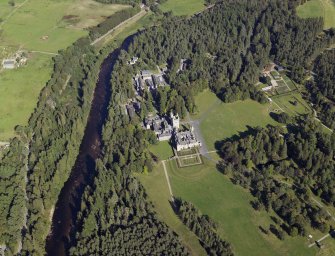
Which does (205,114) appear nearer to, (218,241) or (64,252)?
(218,241)

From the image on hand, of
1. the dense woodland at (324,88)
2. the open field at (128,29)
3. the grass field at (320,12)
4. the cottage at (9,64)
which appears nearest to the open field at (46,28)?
the open field at (128,29)

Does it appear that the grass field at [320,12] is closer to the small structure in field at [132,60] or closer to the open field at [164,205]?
the small structure in field at [132,60]

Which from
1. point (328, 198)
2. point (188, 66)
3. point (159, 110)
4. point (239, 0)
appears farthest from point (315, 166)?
point (239, 0)

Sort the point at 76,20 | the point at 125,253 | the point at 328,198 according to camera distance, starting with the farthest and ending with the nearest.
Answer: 1. the point at 76,20
2. the point at 328,198
3. the point at 125,253

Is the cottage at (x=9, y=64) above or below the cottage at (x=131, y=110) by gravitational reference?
above

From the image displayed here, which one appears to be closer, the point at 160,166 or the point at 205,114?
the point at 160,166

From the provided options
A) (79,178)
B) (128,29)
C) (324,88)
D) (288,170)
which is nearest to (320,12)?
(324,88)

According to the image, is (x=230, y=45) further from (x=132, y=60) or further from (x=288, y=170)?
(x=288, y=170)
